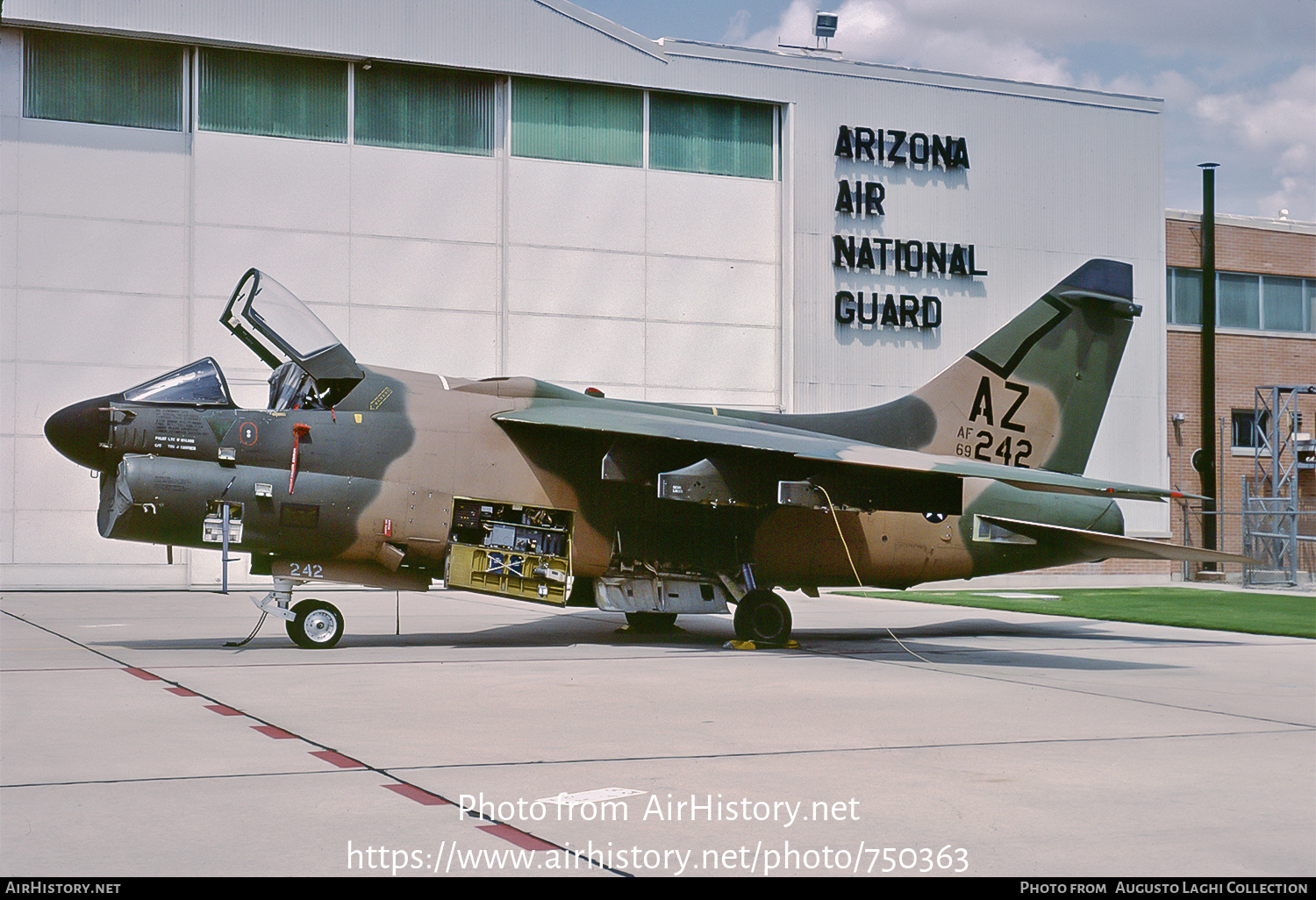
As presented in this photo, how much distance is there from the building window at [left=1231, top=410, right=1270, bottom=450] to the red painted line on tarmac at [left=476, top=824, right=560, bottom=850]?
112 ft

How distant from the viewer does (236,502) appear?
41.9 ft

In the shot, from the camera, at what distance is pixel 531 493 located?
553 inches

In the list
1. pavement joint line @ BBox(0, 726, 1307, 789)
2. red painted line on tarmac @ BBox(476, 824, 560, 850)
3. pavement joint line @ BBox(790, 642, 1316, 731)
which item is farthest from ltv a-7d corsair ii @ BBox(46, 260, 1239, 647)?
red painted line on tarmac @ BBox(476, 824, 560, 850)

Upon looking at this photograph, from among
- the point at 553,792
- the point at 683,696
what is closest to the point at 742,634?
the point at 683,696

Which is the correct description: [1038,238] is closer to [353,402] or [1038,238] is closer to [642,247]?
[642,247]

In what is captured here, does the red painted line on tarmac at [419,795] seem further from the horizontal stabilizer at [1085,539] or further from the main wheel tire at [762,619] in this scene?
the horizontal stabilizer at [1085,539]

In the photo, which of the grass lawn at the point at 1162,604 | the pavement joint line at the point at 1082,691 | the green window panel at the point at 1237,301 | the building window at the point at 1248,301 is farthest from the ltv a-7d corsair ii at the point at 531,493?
the green window panel at the point at 1237,301

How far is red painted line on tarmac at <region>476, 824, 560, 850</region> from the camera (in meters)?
5.09

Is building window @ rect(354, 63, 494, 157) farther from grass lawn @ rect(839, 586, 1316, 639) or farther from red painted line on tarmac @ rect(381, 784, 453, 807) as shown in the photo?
red painted line on tarmac @ rect(381, 784, 453, 807)

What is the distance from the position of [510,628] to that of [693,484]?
14.5 ft

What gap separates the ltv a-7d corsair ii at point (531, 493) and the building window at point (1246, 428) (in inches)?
855

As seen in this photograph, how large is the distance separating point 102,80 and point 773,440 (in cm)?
1923

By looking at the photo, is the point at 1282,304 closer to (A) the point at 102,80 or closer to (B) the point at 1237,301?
(B) the point at 1237,301

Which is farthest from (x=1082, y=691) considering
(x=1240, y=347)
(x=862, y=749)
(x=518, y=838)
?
(x=1240, y=347)
